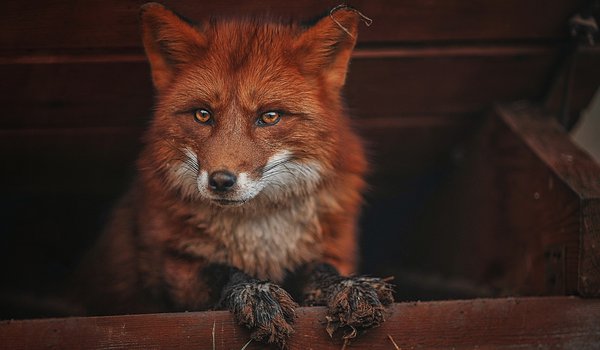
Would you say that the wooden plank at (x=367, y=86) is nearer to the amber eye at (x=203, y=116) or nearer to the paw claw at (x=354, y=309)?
the amber eye at (x=203, y=116)

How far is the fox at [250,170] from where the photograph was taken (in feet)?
9.00

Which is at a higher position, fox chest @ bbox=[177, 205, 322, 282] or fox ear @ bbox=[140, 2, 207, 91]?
fox ear @ bbox=[140, 2, 207, 91]

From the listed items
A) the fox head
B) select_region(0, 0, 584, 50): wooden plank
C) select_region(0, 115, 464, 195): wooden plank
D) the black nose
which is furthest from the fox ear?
select_region(0, 115, 464, 195): wooden plank

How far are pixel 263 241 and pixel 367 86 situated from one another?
97 cm

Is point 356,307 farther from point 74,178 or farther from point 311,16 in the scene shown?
point 74,178

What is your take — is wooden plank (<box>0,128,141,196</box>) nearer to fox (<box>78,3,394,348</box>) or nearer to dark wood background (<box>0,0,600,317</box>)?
dark wood background (<box>0,0,600,317</box>)

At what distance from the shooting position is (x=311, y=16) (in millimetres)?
3191

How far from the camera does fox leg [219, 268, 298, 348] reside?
250 centimetres

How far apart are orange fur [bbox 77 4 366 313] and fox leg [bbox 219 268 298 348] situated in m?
0.34

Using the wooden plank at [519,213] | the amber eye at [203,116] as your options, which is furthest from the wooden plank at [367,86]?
the amber eye at [203,116]

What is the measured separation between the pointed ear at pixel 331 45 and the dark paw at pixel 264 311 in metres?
0.90

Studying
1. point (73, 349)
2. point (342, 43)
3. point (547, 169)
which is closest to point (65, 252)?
point (73, 349)

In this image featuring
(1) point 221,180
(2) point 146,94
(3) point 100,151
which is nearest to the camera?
(1) point 221,180

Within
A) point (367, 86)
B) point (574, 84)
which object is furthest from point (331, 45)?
point (574, 84)
